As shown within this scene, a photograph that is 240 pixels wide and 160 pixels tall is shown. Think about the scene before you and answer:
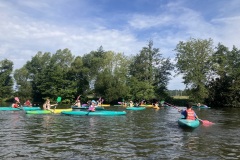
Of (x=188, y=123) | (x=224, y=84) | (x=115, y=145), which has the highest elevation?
(x=224, y=84)

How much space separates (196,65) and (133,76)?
14.8 m

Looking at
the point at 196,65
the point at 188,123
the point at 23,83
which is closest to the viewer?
the point at 188,123

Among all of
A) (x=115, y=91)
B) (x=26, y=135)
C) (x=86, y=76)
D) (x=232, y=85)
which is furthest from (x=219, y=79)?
(x=26, y=135)

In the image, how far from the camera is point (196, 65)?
54.5 metres

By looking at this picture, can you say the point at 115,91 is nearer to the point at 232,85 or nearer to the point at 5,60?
the point at 232,85

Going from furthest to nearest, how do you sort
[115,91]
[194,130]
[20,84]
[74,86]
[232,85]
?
[20,84] < [74,86] < [115,91] < [232,85] < [194,130]

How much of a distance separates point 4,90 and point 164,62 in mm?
38564

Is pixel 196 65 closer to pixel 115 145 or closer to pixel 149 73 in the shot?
pixel 149 73

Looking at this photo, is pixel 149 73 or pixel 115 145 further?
pixel 149 73

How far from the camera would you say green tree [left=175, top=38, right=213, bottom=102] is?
177 ft

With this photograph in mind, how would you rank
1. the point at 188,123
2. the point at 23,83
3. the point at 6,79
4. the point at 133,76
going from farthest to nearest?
the point at 23,83
the point at 6,79
the point at 133,76
the point at 188,123

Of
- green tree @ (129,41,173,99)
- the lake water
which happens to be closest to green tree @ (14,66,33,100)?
green tree @ (129,41,173,99)

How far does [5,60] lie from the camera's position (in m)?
70.2

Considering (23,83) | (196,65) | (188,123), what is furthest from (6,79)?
(188,123)
